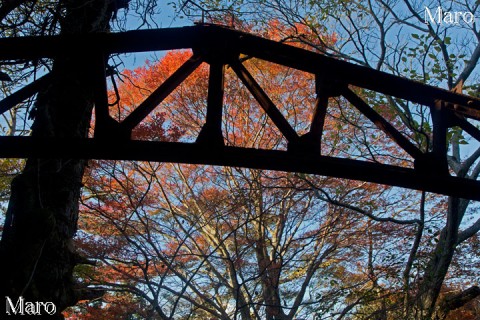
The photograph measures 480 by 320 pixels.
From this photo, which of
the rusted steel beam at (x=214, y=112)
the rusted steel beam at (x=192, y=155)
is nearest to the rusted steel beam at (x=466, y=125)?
the rusted steel beam at (x=192, y=155)

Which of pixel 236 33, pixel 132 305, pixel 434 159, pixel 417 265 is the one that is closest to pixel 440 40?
pixel 417 265

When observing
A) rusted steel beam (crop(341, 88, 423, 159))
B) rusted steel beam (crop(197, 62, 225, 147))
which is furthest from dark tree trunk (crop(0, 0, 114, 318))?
rusted steel beam (crop(341, 88, 423, 159))

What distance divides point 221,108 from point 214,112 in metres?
0.09

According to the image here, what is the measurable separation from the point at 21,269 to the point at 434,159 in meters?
3.32

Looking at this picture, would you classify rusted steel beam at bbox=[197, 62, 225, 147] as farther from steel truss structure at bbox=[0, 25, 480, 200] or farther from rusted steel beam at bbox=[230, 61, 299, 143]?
rusted steel beam at bbox=[230, 61, 299, 143]

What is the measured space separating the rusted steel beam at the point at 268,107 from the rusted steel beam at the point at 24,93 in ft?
5.27

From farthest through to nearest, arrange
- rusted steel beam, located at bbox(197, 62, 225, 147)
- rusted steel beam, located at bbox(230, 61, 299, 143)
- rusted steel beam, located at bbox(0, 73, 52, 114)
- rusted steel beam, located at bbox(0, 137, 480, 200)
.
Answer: rusted steel beam, located at bbox(0, 73, 52, 114) → rusted steel beam, located at bbox(230, 61, 299, 143) → rusted steel beam, located at bbox(197, 62, 225, 147) → rusted steel beam, located at bbox(0, 137, 480, 200)

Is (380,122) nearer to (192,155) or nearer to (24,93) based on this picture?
(192,155)

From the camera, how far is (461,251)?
1146cm

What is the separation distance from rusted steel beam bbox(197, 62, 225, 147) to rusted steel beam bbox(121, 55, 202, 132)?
204 millimetres

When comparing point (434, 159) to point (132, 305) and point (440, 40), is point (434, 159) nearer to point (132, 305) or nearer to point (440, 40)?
point (440, 40)

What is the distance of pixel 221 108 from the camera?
3279mm

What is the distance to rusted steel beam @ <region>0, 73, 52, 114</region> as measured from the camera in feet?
11.2

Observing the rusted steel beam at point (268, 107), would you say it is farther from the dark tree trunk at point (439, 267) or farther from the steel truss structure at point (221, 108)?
the dark tree trunk at point (439, 267)
